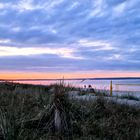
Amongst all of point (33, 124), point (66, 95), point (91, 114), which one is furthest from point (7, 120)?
point (91, 114)

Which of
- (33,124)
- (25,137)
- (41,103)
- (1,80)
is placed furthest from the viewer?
(1,80)

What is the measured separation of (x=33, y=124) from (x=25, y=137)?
1.19 m

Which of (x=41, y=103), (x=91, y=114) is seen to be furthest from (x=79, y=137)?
(x=41, y=103)

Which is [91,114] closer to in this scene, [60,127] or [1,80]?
[60,127]

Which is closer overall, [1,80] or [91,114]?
[91,114]

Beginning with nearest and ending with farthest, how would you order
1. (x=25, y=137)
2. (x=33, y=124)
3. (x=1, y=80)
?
(x=25, y=137) → (x=33, y=124) → (x=1, y=80)

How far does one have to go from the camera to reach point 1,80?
19.2m

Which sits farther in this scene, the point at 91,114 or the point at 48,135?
the point at 91,114

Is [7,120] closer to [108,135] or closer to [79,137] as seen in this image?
[79,137]

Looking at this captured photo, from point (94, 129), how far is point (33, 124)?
4.12ft

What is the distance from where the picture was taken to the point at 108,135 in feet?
25.0

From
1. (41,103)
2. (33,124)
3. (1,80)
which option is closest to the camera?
(33,124)

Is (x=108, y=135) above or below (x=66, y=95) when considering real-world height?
below

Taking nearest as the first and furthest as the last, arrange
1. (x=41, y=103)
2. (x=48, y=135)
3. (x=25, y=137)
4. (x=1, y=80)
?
(x=25, y=137) → (x=48, y=135) → (x=41, y=103) → (x=1, y=80)
